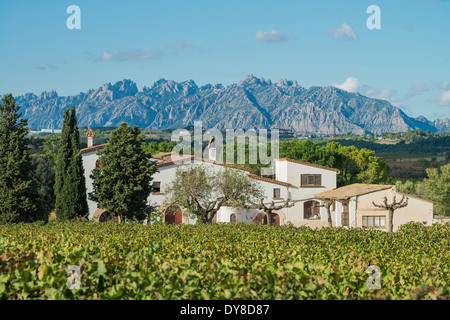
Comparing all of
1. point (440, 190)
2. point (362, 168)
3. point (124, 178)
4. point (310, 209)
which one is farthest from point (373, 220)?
point (362, 168)

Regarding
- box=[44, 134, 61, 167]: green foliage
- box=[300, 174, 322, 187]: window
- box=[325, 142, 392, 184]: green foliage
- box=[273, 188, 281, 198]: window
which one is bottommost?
box=[273, 188, 281, 198]: window

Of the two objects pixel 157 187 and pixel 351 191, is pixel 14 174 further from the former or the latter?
pixel 351 191

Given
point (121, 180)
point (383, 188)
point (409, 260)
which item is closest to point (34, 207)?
point (121, 180)

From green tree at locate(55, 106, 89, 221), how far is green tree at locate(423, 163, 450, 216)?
149ft

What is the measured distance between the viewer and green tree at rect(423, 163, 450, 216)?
6662 centimetres

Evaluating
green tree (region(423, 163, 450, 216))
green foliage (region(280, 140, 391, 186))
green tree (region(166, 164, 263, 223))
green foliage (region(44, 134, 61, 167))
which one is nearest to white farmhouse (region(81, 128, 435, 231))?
green tree (region(166, 164, 263, 223))

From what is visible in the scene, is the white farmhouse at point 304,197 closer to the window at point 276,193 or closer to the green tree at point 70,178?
the window at point 276,193

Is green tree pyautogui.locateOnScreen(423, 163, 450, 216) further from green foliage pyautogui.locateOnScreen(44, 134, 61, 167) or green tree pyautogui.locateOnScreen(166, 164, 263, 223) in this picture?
green foliage pyautogui.locateOnScreen(44, 134, 61, 167)

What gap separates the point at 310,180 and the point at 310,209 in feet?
8.91

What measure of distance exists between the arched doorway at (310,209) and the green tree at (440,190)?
23676 millimetres

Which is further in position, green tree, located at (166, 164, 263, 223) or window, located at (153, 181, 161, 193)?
window, located at (153, 181, 161, 193)

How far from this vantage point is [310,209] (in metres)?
50.4
